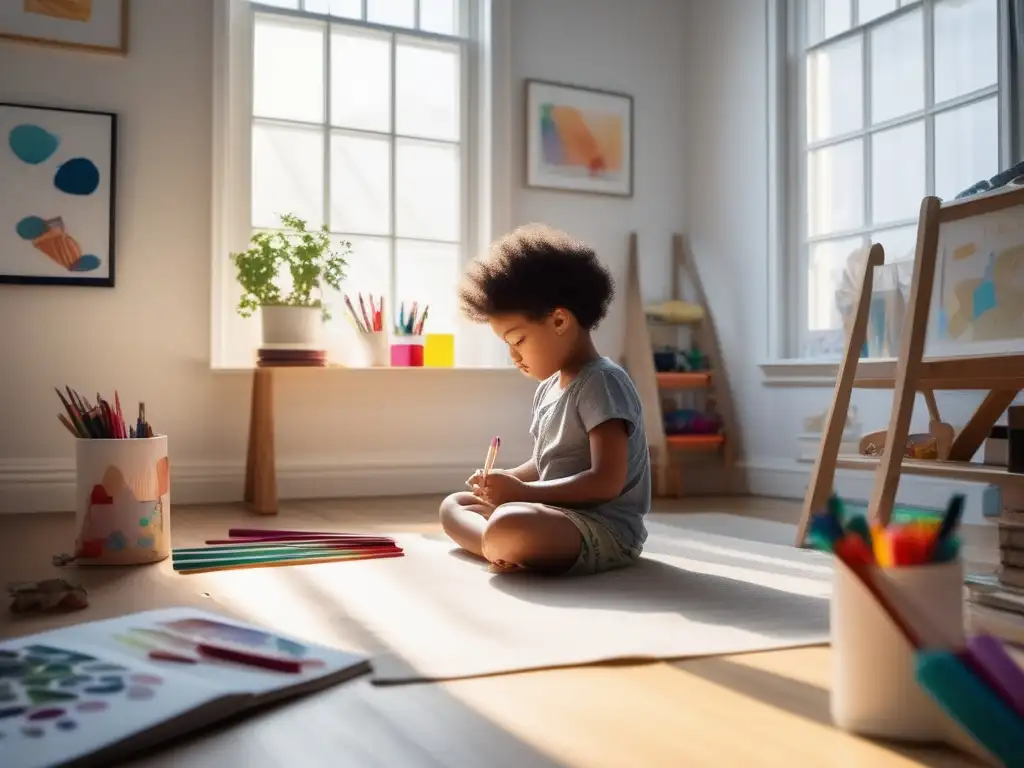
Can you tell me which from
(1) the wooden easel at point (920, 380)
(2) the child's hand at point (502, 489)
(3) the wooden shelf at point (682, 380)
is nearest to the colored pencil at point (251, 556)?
(2) the child's hand at point (502, 489)

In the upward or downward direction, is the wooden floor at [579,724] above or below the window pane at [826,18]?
below

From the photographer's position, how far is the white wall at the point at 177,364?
3012 mm

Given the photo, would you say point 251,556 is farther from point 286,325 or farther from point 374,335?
point 374,335

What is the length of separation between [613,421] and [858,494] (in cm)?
173

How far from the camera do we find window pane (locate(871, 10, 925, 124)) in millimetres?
3076

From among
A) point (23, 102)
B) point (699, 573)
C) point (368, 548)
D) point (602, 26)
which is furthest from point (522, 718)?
point (602, 26)

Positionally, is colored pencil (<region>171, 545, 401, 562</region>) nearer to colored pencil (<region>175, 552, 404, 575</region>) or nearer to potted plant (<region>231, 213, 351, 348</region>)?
colored pencil (<region>175, 552, 404, 575</region>)

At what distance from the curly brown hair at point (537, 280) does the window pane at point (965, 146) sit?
5.02 ft

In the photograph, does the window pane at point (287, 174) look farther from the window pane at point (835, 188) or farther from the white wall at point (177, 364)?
the window pane at point (835, 188)

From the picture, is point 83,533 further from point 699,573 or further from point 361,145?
point 361,145

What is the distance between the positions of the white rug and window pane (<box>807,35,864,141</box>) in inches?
74.0

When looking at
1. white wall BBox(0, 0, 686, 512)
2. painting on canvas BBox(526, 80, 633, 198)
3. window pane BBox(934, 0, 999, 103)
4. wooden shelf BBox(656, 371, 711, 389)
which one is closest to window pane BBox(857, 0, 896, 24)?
window pane BBox(934, 0, 999, 103)

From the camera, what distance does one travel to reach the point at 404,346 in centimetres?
334

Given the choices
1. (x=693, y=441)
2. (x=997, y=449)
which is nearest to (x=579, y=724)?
(x=997, y=449)
